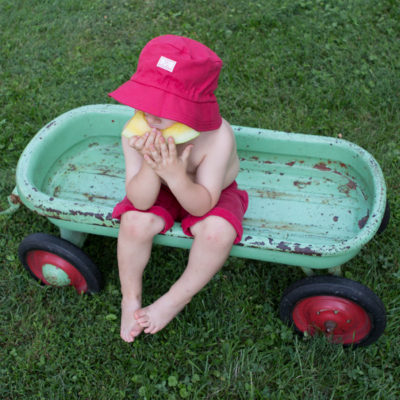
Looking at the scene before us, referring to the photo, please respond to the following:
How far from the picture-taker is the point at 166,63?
5.65 feet

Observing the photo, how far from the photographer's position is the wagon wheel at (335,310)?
2059mm

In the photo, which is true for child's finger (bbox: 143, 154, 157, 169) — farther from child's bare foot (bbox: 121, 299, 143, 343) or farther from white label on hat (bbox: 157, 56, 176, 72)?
child's bare foot (bbox: 121, 299, 143, 343)

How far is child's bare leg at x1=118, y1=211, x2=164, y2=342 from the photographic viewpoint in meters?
2.06

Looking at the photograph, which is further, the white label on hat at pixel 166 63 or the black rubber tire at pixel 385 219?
the black rubber tire at pixel 385 219

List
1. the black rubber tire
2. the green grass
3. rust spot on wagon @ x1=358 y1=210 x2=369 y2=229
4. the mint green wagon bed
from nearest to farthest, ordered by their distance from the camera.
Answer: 1. the mint green wagon bed
2. the green grass
3. rust spot on wagon @ x1=358 y1=210 x2=369 y2=229
4. the black rubber tire

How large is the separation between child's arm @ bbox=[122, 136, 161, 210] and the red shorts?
0.05 m

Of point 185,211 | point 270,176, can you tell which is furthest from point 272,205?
point 185,211

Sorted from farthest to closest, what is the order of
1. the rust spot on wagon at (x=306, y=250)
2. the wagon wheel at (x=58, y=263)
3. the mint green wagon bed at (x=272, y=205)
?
the wagon wheel at (x=58, y=263)
the mint green wagon bed at (x=272, y=205)
the rust spot on wagon at (x=306, y=250)

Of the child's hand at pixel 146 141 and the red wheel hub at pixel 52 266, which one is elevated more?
the child's hand at pixel 146 141

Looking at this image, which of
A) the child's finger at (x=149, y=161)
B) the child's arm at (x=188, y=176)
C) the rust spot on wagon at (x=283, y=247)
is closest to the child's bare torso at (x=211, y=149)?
the child's arm at (x=188, y=176)

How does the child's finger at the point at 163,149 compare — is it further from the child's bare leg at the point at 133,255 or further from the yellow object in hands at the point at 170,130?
the child's bare leg at the point at 133,255

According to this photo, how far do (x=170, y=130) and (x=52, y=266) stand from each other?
101 cm

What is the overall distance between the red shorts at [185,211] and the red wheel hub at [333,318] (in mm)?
491

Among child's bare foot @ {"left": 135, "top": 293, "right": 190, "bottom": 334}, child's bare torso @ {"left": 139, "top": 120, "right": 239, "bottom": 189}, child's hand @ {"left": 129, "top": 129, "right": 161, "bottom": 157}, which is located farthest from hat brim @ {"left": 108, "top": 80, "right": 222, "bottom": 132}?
child's bare foot @ {"left": 135, "top": 293, "right": 190, "bottom": 334}
